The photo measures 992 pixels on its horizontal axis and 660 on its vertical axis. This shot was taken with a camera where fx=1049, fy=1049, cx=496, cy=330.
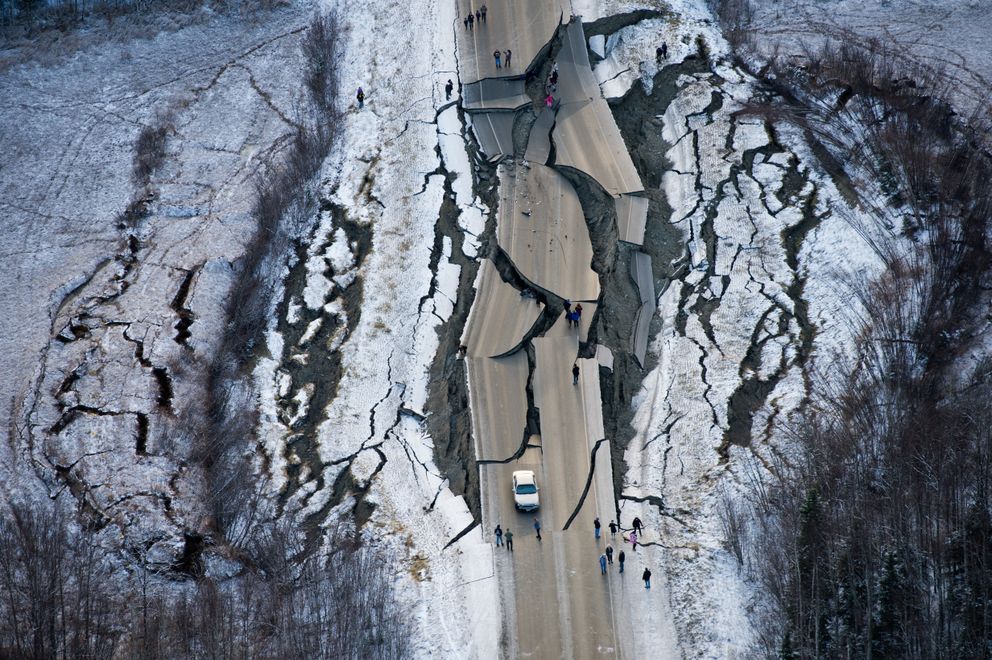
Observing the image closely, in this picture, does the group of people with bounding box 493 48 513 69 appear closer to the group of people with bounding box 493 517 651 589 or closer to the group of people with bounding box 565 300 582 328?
the group of people with bounding box 565 300 582 328

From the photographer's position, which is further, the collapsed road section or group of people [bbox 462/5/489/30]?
group of people [bbox 462/5/489/30]

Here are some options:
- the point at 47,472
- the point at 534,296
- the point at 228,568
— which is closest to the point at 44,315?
the point at 47,472

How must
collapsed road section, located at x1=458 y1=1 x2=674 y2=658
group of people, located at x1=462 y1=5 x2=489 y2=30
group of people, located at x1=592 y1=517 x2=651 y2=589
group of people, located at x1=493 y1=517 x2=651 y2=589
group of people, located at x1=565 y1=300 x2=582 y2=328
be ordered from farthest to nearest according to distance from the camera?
1. group of people, located at x1=462 y1=5 x2=489 y2=30
2. group of people, located at x1=565 y1=300 x2=582 y2=328
3. group of people, located at x1=493 y1=517 x2=651 y2=589
4. group of people, located at x1=592 y1=517 x2=651 y2=589
5. collapsed road section, located at x1=458 y1=1 x2=674 y2=658

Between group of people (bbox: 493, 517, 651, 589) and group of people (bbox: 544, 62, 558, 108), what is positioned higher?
group of people (bbox: 544, 62, 558, 108)

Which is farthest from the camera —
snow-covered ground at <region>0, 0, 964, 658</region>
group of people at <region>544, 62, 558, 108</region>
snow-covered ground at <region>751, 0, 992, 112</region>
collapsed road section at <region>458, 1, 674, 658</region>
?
snow-covered ground at <region>751, 0, 992, 112</region>

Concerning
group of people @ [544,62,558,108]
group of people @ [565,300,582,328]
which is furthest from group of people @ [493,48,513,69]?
group of people @ [565,300,582,328]

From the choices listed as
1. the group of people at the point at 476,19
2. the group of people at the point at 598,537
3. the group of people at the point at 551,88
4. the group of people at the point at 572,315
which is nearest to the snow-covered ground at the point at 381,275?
the group of people at the point at 598,537

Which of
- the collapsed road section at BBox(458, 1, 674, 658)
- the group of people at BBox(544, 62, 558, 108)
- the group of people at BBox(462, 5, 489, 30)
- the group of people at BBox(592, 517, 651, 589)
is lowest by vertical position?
the group of people at BBox(592, 517, 651, 589)

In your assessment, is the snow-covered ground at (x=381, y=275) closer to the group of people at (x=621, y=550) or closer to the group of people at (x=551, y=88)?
the group of people at (x=621, y=550)

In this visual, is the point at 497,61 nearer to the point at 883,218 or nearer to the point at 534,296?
the point at 534,296
